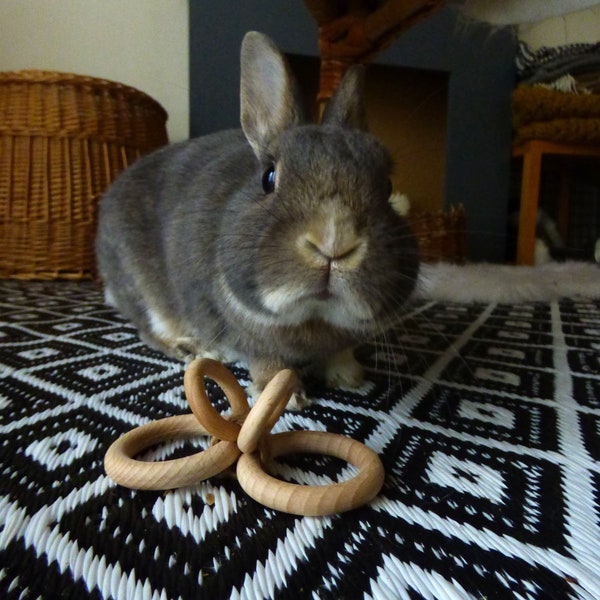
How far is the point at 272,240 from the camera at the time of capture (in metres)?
0.70

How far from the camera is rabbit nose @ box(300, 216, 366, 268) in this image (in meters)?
0.65

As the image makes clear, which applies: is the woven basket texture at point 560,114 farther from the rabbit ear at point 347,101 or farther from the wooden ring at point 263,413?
the wooden ring at point 263,413

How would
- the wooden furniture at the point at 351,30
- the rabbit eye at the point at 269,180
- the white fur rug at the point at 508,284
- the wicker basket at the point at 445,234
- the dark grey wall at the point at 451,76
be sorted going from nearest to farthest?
the rabbit eye at the point at 269,180 < the wooden furniture at the point at 351,30 < the white fur rug at the point at 508,284 < the wicker basket at the point at 445,234 < the dark grey wall at the point at 451,76

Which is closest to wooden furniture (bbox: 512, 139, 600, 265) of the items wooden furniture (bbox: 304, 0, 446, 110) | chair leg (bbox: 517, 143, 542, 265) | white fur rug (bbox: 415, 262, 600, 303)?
chair leg (bbox: 517, 143, 542, 265)

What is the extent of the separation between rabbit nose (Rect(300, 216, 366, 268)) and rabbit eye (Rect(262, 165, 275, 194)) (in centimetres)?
19

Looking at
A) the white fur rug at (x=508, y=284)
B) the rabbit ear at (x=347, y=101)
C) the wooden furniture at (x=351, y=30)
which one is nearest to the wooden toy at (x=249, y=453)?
the rabbit ear at (x=347, y=101)

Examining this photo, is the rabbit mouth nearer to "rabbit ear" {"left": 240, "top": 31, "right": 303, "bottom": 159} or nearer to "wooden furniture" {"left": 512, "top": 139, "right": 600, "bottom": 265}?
"rabbit ear" {"left": 240, "top": 31, "right": 303, "bottom": 159}

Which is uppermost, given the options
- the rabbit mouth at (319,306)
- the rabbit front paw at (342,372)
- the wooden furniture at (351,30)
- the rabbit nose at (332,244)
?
the wooden furniture at (351,30)

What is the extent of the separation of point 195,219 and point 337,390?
421 mm

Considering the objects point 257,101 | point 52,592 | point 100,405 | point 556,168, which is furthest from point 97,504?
point 556,168

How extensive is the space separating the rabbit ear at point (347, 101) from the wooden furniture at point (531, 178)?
2196mm

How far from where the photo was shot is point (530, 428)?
2.55ft

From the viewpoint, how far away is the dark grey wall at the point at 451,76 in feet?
9.18

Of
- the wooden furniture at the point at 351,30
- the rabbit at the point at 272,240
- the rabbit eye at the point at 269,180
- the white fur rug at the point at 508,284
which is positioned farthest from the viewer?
the white fur rug at the point at 508,284
